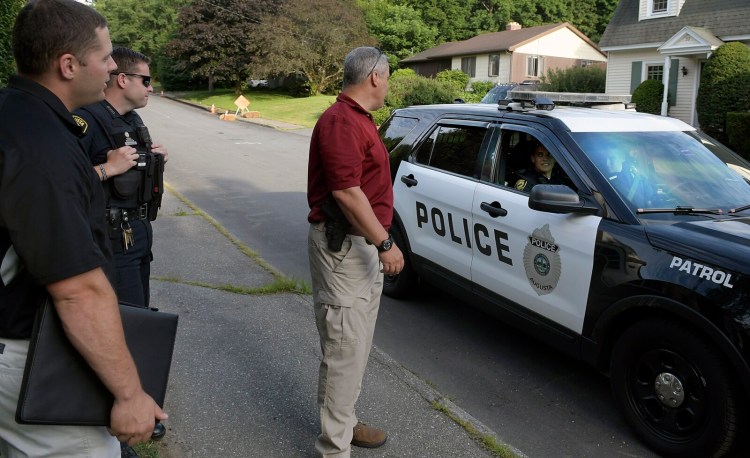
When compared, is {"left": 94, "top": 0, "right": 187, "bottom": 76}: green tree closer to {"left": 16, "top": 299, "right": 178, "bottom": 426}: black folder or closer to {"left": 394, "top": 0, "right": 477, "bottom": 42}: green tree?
{"left": 394, "top": 0, "right": 477, "bottom": 42}: green tree

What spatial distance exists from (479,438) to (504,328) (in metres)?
1.98

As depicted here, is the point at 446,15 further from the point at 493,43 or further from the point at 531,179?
the point at 531,179

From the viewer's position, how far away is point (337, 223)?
294 cm

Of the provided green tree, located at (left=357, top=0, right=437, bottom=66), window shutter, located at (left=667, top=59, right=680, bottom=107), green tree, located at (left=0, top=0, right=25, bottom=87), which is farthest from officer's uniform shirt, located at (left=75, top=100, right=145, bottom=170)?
green tree, located at (left=357, top=0, right=437, bottom=66)

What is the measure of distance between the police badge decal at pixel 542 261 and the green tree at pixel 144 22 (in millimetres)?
64566

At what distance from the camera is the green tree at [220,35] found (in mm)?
45500

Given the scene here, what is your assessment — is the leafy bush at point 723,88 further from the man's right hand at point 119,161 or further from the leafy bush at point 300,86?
the leafy bush at point 300,86

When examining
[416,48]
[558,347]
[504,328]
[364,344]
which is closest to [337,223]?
[364,344]

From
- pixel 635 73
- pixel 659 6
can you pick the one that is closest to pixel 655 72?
pixel 635 73

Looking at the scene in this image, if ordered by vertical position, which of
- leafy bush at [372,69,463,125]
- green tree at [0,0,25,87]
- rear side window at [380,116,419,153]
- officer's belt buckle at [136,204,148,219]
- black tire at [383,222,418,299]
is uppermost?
green tree at [0,0,25,87]

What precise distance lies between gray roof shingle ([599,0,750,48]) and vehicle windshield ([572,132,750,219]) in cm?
2096

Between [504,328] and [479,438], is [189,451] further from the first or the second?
[504,328]

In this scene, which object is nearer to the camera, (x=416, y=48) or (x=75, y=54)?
(x=75, y=54)

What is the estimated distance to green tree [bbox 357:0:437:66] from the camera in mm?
51531
